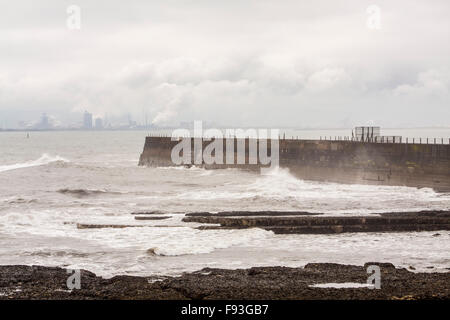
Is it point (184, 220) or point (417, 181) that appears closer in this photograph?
point (184, 220)

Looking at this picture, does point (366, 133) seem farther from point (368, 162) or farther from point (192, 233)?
point (192, 233)

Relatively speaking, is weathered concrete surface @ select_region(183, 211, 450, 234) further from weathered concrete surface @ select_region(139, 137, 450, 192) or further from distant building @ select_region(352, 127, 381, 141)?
distant building @ select_region(352, 127, 381, 141)

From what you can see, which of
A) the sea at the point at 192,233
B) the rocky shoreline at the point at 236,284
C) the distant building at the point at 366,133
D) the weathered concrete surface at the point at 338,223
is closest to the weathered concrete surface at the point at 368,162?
the sea at the point at 192,233

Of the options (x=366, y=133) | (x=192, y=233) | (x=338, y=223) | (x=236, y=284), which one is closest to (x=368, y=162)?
(x=366, y=133)

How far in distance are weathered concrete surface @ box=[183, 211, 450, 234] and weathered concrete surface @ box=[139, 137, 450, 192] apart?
34.8 feet

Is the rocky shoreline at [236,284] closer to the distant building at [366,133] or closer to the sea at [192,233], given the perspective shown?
the sea at [192,233]

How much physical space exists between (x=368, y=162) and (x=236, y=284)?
903 inches

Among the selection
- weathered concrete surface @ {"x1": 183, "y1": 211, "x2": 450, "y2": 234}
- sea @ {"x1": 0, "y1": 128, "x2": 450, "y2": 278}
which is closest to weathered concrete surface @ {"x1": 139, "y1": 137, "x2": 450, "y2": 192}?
sea @ {"x1": 0, "y1": 128, "x2": 450, "y2": 278}

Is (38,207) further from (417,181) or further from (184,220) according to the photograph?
(417,181)

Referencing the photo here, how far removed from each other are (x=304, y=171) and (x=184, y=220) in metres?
18.4

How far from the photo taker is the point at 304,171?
123ft

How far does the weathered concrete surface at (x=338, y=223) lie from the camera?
18.7 m

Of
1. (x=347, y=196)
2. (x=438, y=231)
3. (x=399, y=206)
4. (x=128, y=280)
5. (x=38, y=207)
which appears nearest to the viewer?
(x=128, y=280)
